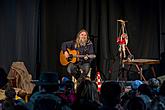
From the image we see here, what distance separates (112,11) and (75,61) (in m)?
1.71

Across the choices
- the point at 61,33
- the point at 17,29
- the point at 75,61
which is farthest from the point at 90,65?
the point at 17,29

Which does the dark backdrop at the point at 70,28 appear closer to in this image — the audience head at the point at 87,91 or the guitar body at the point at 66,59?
the guitar body at the point at 66,59

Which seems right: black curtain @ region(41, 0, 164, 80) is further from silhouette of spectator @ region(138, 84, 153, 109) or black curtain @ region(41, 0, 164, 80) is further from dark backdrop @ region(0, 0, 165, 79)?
silhouette of spectator @ region(138, 84, 153, 109)

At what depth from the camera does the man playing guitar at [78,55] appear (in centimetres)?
861

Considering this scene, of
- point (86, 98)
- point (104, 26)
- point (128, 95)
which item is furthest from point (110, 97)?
point (104, 26)

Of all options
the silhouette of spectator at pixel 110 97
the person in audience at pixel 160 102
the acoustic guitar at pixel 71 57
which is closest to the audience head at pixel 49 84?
the silhouette of spectator at pixel 110 97

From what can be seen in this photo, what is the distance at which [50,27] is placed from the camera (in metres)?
9.61

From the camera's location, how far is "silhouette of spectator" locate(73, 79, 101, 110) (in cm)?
325

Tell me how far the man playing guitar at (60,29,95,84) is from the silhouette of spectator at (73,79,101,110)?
454cm

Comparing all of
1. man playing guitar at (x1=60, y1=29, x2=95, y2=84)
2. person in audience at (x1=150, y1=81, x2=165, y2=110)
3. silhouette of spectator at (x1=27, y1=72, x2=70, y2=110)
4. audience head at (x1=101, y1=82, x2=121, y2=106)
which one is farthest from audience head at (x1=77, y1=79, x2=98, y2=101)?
man playing guitar at (x1=60, y1=29, x2=95, y2=84)

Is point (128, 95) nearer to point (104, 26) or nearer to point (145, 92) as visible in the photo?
point (145, 92)

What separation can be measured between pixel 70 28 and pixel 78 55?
120cm

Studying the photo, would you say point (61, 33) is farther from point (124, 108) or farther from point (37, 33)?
point (124, 108)

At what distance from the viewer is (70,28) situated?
9734 millimetres
